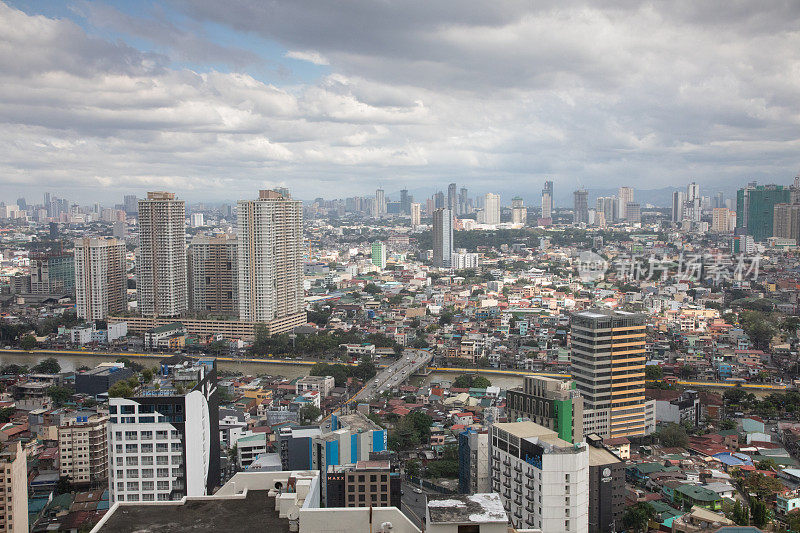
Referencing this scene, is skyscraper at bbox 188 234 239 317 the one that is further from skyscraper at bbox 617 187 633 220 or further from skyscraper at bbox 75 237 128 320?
skyscraper at bbox 617 187 633 220

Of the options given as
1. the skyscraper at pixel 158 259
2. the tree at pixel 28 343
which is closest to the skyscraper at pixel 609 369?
the skyscraper at pixel 158 259

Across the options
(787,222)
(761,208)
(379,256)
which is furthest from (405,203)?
(787,222)

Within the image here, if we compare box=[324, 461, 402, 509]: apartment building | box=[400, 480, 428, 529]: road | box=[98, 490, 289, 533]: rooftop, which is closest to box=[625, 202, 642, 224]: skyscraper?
box=[400, 480, 428, 529]: road

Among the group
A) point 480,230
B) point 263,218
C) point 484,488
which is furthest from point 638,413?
point 480,230

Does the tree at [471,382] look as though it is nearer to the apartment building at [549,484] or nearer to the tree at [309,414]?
the tree at [309,414]

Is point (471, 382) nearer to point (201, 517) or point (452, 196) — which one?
point (201, 517)

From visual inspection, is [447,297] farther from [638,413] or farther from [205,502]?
[205,502]
